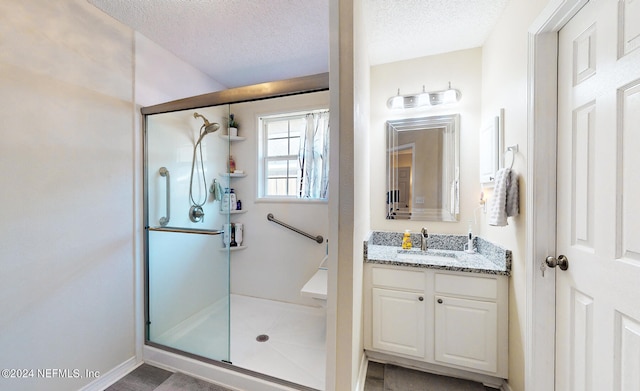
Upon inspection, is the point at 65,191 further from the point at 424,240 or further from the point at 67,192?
the point at 424,240

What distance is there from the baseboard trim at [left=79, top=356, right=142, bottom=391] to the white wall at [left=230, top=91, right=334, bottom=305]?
1141mm

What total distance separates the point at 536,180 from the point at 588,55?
56cm

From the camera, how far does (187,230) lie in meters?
1.83

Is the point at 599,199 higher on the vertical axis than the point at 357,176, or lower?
lower

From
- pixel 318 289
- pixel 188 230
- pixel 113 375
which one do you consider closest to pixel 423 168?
pixel 318 289

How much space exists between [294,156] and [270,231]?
913 millimetres

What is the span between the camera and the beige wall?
1.27 metres

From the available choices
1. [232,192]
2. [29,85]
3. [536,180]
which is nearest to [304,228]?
[232,192]

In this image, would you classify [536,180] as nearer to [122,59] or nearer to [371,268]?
[371,268]

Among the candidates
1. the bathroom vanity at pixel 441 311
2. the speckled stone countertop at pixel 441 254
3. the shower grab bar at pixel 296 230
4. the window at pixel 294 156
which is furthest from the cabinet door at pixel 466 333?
the window at pixel 294 156

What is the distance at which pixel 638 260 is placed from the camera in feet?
2.62

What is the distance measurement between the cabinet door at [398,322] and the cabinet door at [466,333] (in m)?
0.12

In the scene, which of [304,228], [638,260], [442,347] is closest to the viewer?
[638,260]

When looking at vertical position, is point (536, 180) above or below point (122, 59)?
below
